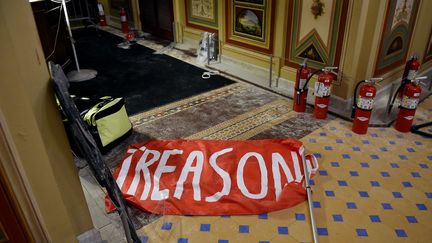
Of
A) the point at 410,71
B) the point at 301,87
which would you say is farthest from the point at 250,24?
the point at 410,71

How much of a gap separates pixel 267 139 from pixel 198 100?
1240 mm

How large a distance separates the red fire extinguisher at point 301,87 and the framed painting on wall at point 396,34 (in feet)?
2.64

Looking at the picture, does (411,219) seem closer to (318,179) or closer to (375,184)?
(375,184)

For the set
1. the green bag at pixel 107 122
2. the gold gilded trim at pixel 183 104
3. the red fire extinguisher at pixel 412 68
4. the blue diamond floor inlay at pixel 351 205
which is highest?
the red fire extinguisher at pixel 412 68

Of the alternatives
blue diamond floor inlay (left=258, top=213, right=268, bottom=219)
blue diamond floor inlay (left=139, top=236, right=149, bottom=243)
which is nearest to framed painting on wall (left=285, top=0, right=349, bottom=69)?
blue diamond floor inlay (left=258, top=213, right=268, bottom=219)

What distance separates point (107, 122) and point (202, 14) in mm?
3137

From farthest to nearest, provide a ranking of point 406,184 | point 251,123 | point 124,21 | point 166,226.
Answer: point 124,21 < point 251,123 < point 406,184 < point 166,226

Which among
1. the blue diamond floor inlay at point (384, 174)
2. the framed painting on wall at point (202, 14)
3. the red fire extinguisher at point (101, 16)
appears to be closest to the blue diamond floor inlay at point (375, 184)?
the blue diamond floor inlay at point (384, 174)

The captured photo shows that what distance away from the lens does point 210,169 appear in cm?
282

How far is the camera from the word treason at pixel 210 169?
8.52 ft

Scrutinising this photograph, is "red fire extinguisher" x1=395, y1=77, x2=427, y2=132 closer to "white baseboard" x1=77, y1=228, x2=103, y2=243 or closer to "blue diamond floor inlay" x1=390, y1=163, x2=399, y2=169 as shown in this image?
"blue diamond floor inlay" x1=390, y1=163, x2=399, y2=169

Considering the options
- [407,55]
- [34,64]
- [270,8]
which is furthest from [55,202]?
[407,55]

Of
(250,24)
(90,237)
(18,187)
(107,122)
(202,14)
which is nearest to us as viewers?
(18,187)

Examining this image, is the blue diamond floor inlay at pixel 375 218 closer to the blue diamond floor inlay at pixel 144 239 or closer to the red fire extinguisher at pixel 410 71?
the blue diamond floor inlay at pixel 144 239
